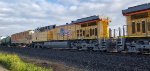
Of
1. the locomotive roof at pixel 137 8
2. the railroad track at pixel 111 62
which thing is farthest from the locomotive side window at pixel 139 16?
the railroad track at pixel 111 62

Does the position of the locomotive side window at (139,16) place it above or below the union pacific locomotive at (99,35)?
above

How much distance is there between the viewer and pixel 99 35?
2703 cm

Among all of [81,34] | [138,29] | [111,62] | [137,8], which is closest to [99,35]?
[81,34]

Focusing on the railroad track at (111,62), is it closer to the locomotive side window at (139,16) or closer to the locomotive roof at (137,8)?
the locomotive side window at (139,16)

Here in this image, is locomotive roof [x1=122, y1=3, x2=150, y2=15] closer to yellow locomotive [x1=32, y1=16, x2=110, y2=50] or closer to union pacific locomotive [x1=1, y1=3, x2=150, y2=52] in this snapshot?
union pacific locomotive [x1=1, y1=3, x2=150, y2=52]

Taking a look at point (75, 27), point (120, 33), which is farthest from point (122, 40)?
point (75, 27)

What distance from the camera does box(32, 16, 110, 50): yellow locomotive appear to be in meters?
27.0

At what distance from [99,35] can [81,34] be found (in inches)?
130

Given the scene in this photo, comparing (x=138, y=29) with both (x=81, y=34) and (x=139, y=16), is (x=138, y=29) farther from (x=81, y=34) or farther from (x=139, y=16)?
(x=81, y=34)

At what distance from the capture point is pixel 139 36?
20.8 meters

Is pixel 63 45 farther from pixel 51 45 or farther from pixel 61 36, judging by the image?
pixel 51 45

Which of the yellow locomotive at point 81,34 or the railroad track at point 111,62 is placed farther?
the yellow locomotive at point 81,34

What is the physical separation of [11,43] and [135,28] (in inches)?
1658

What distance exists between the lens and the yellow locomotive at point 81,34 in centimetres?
2700
